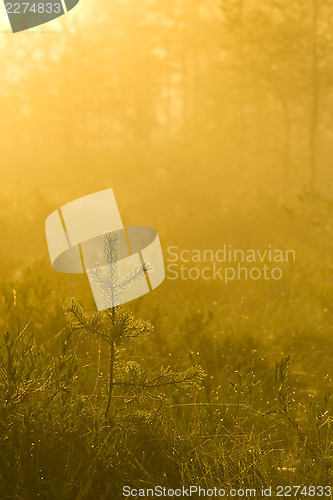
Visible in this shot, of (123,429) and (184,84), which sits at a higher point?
(123,429)

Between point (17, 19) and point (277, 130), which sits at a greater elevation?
point (17, 19)

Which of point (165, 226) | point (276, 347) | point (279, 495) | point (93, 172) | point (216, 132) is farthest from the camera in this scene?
point (216, 132)

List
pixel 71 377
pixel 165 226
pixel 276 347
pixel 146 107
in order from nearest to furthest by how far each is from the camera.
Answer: pixel 71 377 < pixel 276 347 < pixel 165 226 < pixel 146 107

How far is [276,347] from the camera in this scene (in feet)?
15.0

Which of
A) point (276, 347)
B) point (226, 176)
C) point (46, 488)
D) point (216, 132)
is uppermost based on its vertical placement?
point (46, 488)

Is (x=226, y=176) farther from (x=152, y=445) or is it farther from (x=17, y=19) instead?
(x=152, y=445)

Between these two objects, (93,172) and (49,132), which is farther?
(49,132)

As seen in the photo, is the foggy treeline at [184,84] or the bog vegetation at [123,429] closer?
the bog vegetation at [123,429]

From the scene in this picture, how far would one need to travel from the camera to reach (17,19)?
5758mm

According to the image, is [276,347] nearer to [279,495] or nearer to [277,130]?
[279,495]

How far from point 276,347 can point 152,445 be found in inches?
100

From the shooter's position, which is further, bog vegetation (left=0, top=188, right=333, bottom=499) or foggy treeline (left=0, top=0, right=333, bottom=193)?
foggy treeline (left=0, top=0, right=333, bottom=193)

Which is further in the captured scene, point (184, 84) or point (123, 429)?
point (184, 84)

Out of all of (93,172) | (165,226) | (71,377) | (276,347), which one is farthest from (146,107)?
(71,377)
